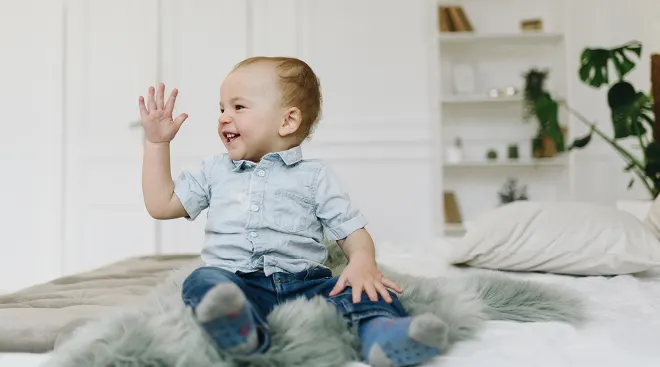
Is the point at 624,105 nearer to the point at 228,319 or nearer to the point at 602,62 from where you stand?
the point at 602,62

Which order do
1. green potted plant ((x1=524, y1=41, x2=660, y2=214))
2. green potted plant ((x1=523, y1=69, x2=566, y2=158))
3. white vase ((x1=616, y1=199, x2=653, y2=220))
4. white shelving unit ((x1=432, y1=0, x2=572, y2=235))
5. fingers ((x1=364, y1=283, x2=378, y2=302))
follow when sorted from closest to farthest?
fingers ((x1=364, y1=283, x2=378, y2=302)) < white vase ((x1=616, y1=199, x2=653, y2=220)) < green potted plant ((x1=524, y1=41, x2=660, y2=214)) < green potted plant ((x1=523, y1=69, x2=566, y2=158)) < white shelving unit ((x1=432, y1=0, x2=572, y2=235))

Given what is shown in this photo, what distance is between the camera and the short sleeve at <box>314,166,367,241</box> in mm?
1115

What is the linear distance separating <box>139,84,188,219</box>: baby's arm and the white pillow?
0.90 metres

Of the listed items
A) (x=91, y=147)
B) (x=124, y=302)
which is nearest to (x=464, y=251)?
(x=124, y=302)

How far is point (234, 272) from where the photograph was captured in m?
1.06

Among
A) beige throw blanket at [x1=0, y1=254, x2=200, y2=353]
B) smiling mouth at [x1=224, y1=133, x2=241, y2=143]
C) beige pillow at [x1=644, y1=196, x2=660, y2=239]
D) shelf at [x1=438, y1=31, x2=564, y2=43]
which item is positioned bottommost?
beige throw blanket at [x1=0, y1=254, x2=200, y2=353]

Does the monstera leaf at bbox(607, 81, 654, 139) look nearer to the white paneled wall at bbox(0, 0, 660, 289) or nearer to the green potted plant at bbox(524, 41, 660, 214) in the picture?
the green potted plant at bbox(524, 41, 660, 214)

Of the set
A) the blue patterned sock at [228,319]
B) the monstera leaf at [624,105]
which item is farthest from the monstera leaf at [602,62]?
the blue patterned sock at [228,319]

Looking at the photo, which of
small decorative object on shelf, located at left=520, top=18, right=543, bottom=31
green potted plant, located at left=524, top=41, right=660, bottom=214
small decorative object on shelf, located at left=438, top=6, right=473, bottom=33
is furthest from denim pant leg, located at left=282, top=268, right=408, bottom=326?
small decorative object on shelf, located at left=520, top=18, right=543, bottom=31

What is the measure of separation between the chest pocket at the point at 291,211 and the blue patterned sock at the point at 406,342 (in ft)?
1.07

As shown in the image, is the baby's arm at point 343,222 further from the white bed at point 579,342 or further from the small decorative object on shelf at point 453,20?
the small decorative object on shelf at point 453,20

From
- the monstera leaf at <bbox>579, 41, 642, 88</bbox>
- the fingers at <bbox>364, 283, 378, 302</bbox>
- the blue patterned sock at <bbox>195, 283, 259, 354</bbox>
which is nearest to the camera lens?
the blue patterned sock at <bbox>195, 283, 259, 354</bbox>

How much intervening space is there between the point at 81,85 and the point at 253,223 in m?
3.29

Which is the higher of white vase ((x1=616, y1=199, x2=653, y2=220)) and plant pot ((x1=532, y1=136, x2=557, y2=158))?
plant pot ((x1=532, y1=136, x2=557, y2=158))
